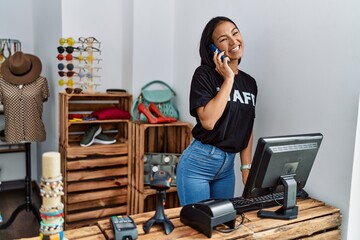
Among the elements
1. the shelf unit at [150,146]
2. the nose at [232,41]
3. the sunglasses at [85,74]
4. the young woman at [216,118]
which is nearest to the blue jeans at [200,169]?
the young woman at [216,118]

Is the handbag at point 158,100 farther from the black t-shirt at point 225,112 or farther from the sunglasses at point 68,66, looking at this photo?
the black t-shirt at point 225,112

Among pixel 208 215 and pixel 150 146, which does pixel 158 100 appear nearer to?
pixel 150 146

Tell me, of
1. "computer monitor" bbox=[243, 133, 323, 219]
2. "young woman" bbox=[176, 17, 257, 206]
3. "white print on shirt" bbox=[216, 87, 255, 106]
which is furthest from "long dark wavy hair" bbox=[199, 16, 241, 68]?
"computer monitor" bbox=[243, 133, 323, 219]

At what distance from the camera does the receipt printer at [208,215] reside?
117 centimetres

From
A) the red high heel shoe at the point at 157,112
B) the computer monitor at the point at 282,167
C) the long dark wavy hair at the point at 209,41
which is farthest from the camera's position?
the red high heel shoe at the point at 157,112

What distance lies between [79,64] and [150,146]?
3.26 ft

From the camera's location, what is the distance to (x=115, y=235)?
1095 millimetres

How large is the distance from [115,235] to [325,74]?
122 centimetres

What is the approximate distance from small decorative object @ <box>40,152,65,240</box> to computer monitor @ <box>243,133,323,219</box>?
73cm

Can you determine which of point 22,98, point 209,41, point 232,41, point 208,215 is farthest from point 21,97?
point 208,215

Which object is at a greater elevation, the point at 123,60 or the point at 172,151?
the point at 123,60

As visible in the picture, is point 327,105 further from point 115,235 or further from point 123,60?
point 123,60

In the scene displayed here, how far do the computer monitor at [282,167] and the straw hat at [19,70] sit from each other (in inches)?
93.5

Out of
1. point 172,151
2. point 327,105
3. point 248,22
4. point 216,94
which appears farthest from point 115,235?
point 172,151
